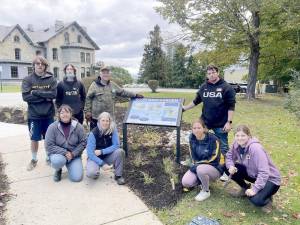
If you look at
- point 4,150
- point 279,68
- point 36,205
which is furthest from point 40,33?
point 36,205

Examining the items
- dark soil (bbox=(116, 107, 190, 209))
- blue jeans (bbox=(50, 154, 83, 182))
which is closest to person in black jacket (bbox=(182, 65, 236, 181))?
dark soil (bbox=(116, 107, 190, 209))

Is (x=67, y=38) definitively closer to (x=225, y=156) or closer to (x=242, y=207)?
(x=225, y=156)

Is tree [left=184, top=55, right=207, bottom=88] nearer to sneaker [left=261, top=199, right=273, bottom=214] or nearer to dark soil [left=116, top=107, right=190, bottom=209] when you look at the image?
dark soil [left=116, top=107, right=190, bottom=209]

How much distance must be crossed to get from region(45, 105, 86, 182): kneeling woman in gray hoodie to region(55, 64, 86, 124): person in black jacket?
59 centimetres

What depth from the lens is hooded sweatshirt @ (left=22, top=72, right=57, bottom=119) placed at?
17.7 ft

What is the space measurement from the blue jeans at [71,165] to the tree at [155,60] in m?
43.5

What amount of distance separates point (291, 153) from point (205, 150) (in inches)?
119

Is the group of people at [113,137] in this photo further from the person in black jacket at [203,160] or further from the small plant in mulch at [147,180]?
the small plant in mulch at [147,180]

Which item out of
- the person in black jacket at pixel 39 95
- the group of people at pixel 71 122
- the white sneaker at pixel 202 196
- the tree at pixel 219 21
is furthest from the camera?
the tree at pixel 219 21

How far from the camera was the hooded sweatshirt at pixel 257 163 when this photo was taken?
3.93m

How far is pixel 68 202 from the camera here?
4457 mm

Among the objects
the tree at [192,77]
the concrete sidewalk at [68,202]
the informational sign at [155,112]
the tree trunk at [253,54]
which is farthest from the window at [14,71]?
the informational sign at [155,112]

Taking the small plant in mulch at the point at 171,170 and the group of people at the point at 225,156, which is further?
the small plant in mulch at the point at 171,170

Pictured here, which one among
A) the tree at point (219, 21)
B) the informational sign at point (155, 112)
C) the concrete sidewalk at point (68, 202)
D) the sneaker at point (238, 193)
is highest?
the tree at point (219, 21)
